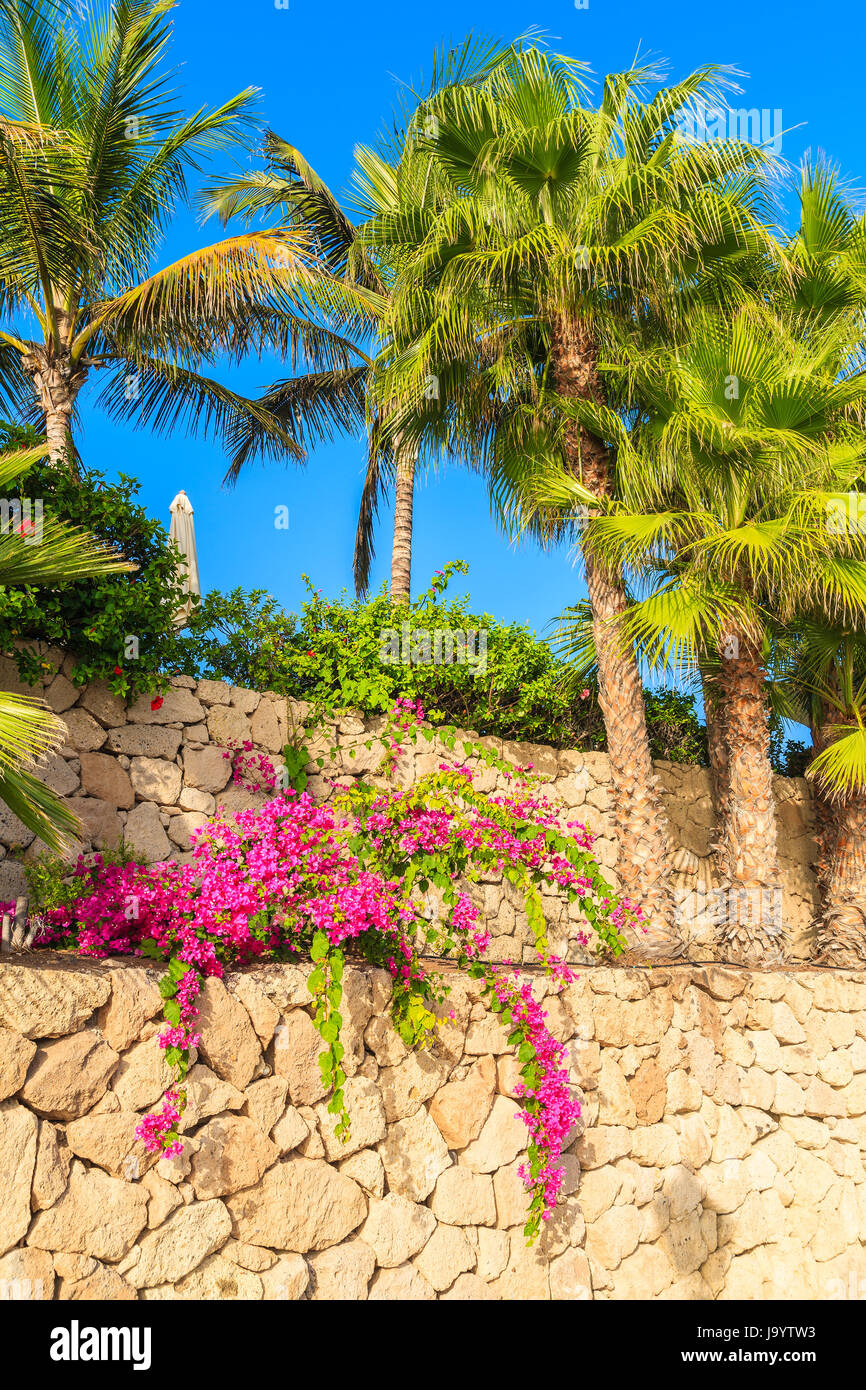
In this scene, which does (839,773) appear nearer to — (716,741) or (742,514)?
(716,741)

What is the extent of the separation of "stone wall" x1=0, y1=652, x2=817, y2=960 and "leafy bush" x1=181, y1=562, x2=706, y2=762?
275 millimetres

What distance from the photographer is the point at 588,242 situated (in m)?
7.40

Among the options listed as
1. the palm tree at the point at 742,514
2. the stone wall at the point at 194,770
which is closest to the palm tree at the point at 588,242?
the palm tree at the point at 742,514

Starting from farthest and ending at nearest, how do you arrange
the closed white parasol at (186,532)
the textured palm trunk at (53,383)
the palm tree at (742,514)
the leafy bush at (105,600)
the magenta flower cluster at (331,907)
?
the textured palm trunk at (53,383) → the closed white parasol at (186,532) → the palm tree at (742,514) → the leafy bush at (105,600) → the magenta flower cluster at (331,907)

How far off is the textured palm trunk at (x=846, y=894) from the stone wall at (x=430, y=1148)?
0.68 metres

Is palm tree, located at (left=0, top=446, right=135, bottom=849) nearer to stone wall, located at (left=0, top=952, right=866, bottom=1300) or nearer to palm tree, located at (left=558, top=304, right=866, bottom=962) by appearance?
stone wall, located at (left=0, top=952, right=866, bottom=1300)

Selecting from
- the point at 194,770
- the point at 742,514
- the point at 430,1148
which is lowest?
the point at 430,1148

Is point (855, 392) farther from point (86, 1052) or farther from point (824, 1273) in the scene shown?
point (86, 1052)

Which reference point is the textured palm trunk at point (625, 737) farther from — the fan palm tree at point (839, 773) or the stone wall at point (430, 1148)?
the fan palm tree at point (839, 773)

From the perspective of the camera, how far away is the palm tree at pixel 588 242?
287 inches

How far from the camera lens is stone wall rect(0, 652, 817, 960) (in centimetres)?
593

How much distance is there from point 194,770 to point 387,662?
6.06 ft

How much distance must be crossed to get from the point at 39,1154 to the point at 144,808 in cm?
294

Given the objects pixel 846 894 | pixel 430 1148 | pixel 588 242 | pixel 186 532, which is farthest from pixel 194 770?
pixel 846 894
